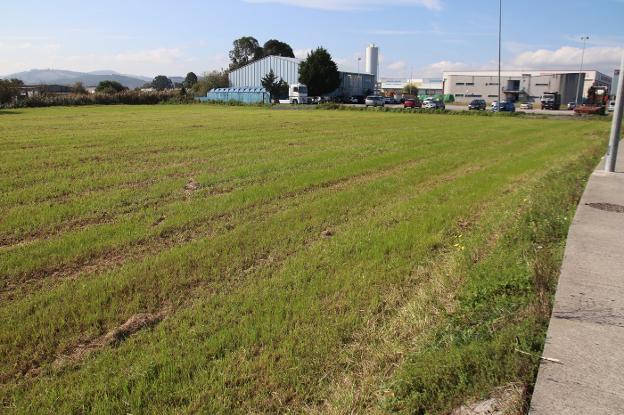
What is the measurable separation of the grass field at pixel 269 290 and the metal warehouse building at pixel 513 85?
104 m

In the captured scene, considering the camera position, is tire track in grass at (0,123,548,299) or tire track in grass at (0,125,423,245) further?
tire track in grass at (0,125,423,245)

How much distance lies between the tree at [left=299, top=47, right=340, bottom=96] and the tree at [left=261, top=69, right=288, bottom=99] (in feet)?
13.5

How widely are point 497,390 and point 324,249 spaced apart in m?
3.85

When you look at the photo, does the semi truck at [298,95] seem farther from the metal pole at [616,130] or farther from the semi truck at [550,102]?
the metal pole at [616,130]

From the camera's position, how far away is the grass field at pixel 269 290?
376 cm

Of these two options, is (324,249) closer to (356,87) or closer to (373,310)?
(373,310)

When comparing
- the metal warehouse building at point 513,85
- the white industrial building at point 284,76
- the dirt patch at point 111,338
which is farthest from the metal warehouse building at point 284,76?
the dirt patch at point 111,338

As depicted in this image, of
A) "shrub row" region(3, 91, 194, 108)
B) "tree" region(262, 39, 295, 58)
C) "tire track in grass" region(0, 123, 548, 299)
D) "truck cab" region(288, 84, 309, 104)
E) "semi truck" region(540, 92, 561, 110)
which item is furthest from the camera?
"tree" region(262, 39, 295, 58)

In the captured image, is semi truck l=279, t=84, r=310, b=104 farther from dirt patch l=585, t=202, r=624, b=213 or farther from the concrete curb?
the concrete curb

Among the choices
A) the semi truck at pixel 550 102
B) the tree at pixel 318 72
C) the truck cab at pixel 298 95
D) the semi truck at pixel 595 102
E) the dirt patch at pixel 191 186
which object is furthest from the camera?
the tree at pixel 318 72

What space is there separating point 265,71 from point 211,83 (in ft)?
49.4

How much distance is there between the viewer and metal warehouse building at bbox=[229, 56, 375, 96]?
10081 cm

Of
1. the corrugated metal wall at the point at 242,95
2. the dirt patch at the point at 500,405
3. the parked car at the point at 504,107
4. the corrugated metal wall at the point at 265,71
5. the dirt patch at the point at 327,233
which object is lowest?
the dirt patch at the point at 327,233

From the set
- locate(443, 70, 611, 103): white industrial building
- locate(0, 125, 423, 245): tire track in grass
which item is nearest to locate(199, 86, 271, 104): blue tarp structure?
locate(443, 70, 611, 103): white industrial building
